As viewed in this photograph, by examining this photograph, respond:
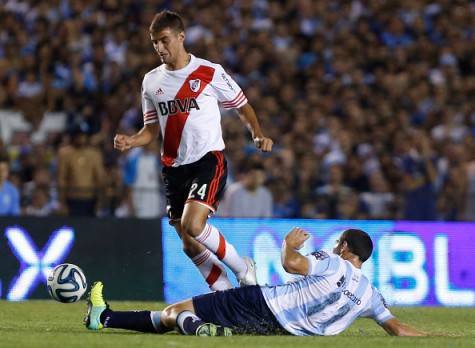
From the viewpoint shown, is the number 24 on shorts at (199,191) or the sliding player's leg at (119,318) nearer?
the sliding player's leg at (119,318)

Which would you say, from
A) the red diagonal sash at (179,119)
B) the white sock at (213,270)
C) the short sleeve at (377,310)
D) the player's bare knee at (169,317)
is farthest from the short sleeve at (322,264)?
the red diagonal sash at (179,119)

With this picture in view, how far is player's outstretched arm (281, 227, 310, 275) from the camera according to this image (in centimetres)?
862

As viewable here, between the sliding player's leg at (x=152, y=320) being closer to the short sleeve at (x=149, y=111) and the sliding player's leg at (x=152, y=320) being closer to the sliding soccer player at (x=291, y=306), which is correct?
the sliding soccer player at (x=291, y=306)

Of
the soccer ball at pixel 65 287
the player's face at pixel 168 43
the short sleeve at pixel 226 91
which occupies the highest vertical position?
the player's face at pixel 168 43

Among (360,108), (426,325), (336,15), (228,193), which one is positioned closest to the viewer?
(426,325)

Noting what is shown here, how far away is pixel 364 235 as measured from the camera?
30.4ft

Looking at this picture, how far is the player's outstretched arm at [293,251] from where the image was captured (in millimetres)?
8617

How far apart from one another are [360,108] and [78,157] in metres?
5.19

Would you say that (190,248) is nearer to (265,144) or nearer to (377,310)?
(265,144)

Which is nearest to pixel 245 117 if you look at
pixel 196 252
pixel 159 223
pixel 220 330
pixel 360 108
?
pixel 196 252

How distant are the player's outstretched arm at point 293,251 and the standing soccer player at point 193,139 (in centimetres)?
128

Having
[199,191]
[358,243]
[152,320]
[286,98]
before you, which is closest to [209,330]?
[152,320]

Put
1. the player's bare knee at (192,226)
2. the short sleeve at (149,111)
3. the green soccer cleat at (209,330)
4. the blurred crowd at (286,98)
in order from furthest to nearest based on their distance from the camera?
the blurred crowd at (286,98) < the short sleeve at (149,111) < the player's bare knee at (192,226) < the green soccer cleat at (209,330)

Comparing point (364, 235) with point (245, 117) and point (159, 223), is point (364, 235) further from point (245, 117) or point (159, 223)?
point (159, 223)
